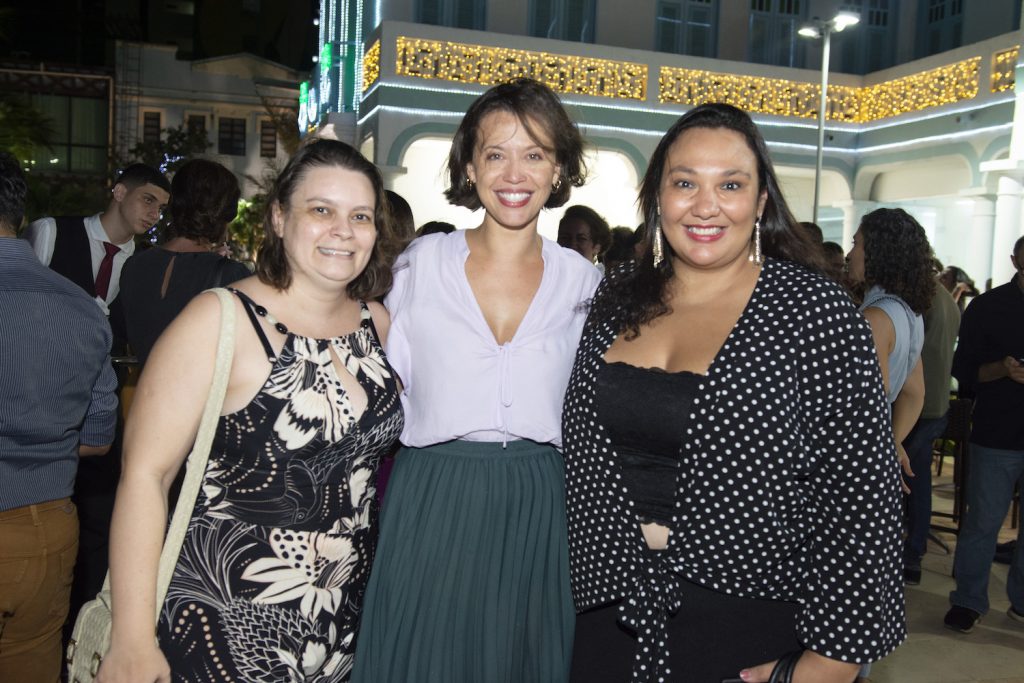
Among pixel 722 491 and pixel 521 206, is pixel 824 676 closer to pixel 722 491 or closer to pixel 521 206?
pixel 722 491

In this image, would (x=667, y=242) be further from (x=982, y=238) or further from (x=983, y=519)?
(x=982, y=238)

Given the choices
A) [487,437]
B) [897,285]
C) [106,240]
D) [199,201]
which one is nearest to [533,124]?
[487,437]

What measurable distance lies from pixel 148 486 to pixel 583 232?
4112 mm

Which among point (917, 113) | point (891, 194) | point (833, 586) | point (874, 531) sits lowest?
point (833, 586)

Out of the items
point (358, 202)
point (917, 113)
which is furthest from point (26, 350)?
point (917, 113)

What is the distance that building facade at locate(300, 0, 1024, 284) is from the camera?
43.2 feet

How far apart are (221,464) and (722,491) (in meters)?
1.20

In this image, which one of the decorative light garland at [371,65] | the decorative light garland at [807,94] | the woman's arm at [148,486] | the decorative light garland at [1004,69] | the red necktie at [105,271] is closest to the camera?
the woman's arm at [148,486]

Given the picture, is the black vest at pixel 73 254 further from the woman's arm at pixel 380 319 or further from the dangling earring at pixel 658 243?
the dangling earring at pixel 658 243

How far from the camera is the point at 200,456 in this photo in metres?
2.14

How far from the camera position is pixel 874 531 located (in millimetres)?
2105

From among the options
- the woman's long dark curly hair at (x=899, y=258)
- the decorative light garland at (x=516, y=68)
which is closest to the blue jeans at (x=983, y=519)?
the woman's long dark curly hair at (x=899, y=258)

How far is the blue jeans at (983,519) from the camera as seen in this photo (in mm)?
5531

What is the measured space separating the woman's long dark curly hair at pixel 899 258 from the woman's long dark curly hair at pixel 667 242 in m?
2.83
